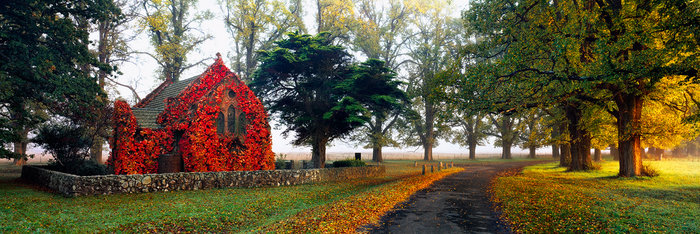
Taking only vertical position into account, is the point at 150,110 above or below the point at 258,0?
below

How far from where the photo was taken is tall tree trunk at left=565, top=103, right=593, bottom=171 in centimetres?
3004

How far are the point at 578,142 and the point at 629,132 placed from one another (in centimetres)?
855

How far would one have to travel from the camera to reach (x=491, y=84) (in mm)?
20359

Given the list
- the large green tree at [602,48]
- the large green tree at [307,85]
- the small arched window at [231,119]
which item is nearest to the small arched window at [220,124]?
the small arched window at [231,119]

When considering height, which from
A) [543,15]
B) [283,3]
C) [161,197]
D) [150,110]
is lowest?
[161,197]

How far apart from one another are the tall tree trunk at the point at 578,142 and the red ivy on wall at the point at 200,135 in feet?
79.4

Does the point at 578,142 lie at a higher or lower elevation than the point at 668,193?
higher

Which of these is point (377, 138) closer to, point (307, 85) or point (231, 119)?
point (307, 85)

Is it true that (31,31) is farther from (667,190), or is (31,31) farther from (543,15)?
(667,190)

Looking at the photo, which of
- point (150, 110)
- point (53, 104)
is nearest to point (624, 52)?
point (150, 110)

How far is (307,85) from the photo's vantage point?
29.9 m

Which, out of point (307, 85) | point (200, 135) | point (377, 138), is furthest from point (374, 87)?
point (377, 138)

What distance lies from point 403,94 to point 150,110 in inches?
707

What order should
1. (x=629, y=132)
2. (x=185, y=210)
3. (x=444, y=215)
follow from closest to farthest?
(x=444, y=215) → (x=185, y=210) → (x=629, y=132)
